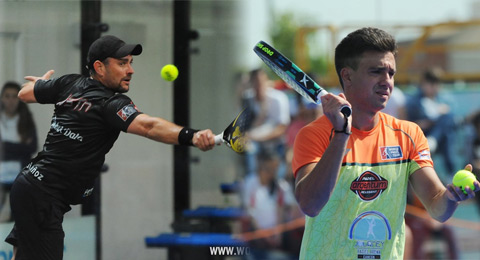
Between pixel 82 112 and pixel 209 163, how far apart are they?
107 inches

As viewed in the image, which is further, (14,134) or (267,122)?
(267,122)

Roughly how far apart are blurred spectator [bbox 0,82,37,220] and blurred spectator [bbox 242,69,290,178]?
2.31 meters

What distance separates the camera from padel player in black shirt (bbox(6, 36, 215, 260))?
160 inches

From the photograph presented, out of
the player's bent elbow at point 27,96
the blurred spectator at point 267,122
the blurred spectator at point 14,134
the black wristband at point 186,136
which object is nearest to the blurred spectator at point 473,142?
the blurred spectator at point 267,122

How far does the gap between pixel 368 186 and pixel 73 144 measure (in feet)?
4.98

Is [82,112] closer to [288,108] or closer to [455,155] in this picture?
[288,108]

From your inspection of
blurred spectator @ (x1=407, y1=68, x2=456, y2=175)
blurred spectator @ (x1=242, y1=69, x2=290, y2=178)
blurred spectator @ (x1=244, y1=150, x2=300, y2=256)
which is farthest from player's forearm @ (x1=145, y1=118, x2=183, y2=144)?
blurred spectator @ (x1=407, y1=68, x2=456, y2=175)

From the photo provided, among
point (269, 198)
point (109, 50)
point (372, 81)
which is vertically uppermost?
point (109, 50)

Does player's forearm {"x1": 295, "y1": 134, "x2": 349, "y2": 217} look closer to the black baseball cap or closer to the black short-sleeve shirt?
the black short-sleeve shirt

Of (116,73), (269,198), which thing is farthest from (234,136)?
(269,198)

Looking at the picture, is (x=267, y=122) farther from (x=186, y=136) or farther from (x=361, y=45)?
(x=361, y=45)

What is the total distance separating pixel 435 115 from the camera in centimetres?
848

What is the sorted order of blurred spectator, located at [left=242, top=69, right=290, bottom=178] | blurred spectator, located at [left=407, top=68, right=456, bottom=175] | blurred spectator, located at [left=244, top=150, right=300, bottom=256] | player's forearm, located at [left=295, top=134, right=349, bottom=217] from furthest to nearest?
1. blurred spectator, located at [left=407, top=68, right=456, bottom=175]
2. blurred spectator, located at [left=242, top=69, right=290, bottom=178]
3. blurred spectator, located at [left=244, top=150, right=300, bottom=256]
4. player's forearm, located at [left=295, top=134, right=349, bottom=217]

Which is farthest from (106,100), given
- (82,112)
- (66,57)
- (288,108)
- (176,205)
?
(288,108)
